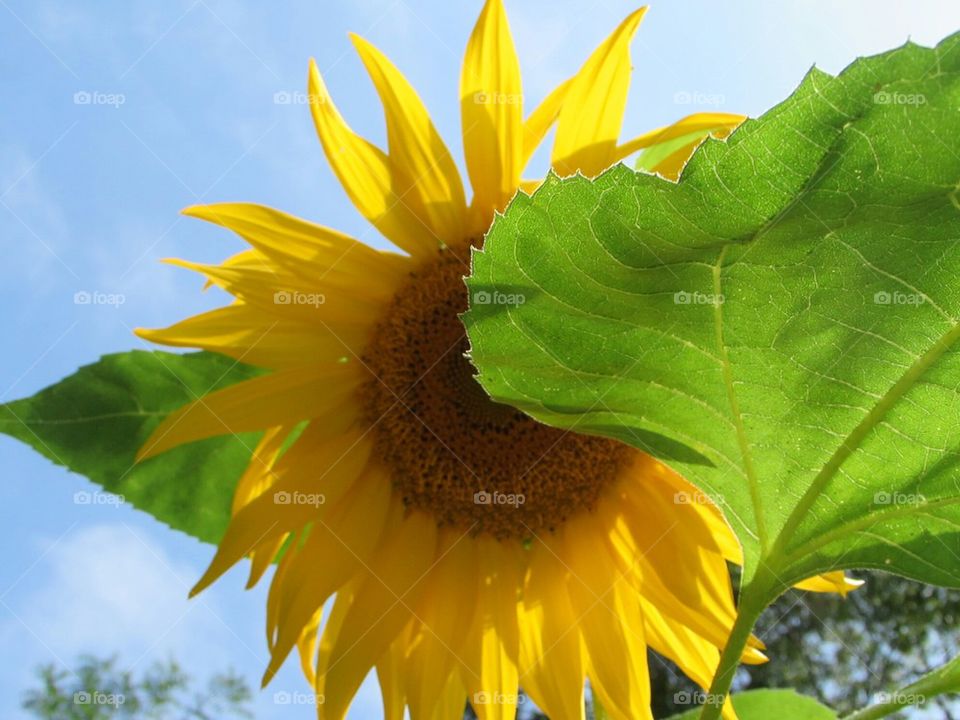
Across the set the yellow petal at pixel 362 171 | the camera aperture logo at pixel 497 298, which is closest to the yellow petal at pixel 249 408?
the yellow petal at pixel 362 171

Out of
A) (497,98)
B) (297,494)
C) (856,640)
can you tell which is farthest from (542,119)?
(856,640)

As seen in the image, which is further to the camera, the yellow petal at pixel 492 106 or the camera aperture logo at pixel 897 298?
the yellow petal at pixel 492 106

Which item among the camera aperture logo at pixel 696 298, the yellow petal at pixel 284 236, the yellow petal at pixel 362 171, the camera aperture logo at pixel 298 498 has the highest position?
the yellow petal at pixel 362 171

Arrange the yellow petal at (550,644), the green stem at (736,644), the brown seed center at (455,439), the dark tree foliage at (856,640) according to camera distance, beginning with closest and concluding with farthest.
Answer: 1. the green stem at (736,644)
2. the yellow petal at (550,644)
3. the brown seed center at (455,439)
4. the dark tree foliage at (856,640)

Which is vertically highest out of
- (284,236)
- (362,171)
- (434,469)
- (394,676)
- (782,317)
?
(362,171)

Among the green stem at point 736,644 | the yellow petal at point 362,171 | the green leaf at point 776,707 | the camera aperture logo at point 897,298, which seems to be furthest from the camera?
the yellow petal at point 362,171

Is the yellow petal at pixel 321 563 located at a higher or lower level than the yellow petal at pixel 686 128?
lower

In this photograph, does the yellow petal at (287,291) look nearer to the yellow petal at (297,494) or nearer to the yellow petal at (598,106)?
the yellow petal at (297,494)

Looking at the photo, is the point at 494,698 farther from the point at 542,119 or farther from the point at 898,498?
the point at 542,119
